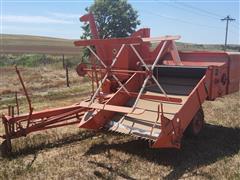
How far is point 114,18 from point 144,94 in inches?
870

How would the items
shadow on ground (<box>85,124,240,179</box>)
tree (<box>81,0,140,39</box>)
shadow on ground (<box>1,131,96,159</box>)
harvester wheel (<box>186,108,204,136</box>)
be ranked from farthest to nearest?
1. tree (<box>81,0,140,39</box>)
2. harvester wheel (<box>186,108,204,136</box>)
3. shadow on ground (<box>1,131,96,159</box>)
4. shadow on ground (<box>85,124,240,179</box>)

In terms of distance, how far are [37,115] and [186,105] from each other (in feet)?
8.83

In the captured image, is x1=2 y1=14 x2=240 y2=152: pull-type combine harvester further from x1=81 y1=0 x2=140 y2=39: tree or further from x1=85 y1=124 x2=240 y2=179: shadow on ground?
x1=81 y1=0 x2=140 y2=39: tree

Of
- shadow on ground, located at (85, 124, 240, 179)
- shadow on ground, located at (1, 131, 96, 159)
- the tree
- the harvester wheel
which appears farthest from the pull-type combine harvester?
the tree

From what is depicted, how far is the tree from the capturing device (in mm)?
28384

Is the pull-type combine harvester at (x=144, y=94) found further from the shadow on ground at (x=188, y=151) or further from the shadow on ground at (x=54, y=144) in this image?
the shadow on ground at (x=188, y=151)

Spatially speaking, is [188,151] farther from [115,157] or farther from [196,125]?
[115,157]

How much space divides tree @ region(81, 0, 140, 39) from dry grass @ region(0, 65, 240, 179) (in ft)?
66.7

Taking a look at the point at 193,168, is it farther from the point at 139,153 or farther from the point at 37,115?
the point at 37,115

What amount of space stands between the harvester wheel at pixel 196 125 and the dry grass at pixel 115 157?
0.57ft

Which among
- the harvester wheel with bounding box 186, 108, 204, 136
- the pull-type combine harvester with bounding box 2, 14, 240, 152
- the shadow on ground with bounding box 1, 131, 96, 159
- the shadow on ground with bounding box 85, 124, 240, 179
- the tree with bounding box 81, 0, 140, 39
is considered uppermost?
the tree with bounding box 81, 0, 140, 39

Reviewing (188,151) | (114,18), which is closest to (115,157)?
(188,151)

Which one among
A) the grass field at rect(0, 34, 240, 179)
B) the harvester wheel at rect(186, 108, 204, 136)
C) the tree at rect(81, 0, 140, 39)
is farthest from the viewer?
the tree at rect(81, 0, 140, 39)

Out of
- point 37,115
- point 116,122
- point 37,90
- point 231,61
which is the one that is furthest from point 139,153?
point 37,90
